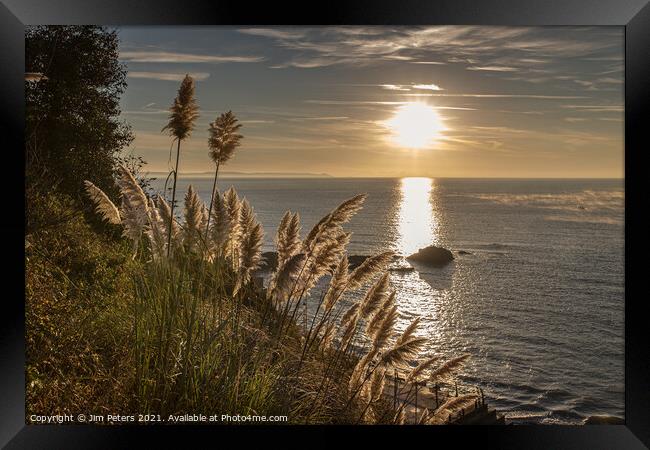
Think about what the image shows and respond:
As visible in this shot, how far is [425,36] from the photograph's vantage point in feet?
12.9

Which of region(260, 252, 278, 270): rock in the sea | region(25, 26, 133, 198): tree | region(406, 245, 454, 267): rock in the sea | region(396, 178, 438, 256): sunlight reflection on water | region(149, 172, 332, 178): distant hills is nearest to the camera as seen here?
region(260, 252, 278, 270): rock in the sea

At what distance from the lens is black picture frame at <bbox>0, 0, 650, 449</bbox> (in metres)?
3.22

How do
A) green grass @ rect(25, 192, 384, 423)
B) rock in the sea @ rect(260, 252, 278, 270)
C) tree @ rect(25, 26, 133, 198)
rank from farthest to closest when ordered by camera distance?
1. tree @ rect(25, 26, 133, 198)
2. rock in the sea @ rect(260, 252, 278, 270)
3. green grass @ rect(25, 192, 384, 423)

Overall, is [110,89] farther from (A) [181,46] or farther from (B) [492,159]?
(B) [492,159]

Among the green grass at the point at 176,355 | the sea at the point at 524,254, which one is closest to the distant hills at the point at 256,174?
the sea at the point at 524,254

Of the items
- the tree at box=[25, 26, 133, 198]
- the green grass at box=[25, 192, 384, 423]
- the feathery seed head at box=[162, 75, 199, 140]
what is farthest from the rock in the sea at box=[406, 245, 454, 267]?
the feathery seed head at box=[162, 75, 199, 140]

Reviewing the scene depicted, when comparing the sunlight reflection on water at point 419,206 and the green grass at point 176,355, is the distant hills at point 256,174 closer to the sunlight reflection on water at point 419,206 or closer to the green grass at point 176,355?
the green grass at point 176,355

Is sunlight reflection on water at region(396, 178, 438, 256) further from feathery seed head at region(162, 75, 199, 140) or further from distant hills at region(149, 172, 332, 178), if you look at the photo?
feathery seed head at region(162, 75, 199, 140)

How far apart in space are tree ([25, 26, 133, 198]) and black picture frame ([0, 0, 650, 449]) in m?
0.86

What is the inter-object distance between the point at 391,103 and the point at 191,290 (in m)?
2.18

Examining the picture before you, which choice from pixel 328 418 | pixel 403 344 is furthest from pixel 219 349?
pixel 403 344
